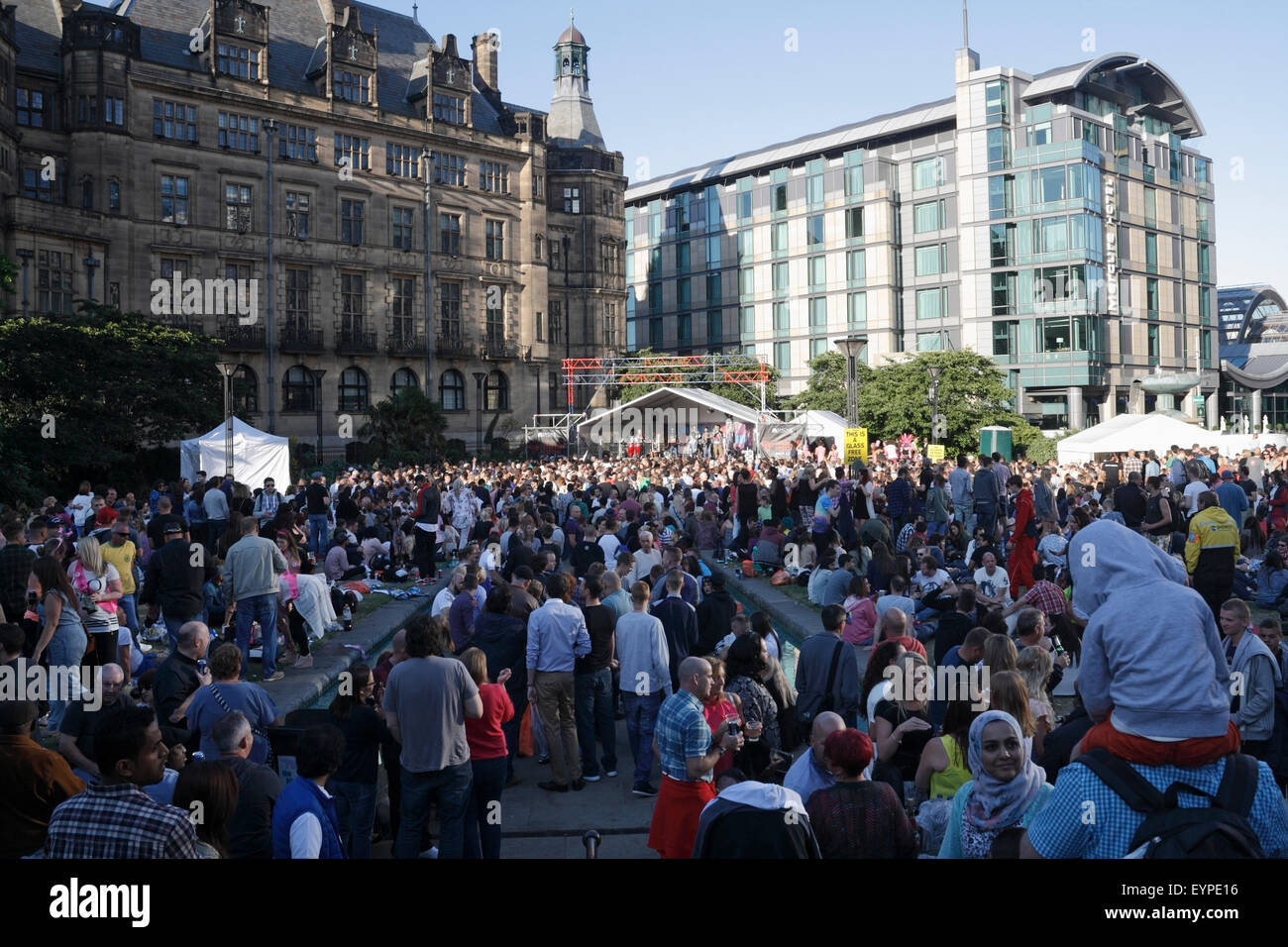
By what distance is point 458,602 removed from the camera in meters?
10.8

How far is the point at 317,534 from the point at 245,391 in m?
27.7

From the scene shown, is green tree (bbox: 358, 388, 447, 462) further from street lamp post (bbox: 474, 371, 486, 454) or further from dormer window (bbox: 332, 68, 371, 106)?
dormer window (bbox: 332, 68, 371, 106)

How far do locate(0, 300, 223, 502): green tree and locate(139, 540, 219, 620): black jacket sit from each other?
703 inches

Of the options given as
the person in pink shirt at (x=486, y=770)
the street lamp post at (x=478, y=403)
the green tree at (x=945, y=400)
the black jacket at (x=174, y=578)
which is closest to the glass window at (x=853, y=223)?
Answer: the green tree at (x=945, y=400)

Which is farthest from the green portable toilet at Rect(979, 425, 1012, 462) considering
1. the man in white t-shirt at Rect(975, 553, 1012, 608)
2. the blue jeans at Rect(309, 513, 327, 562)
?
the man in white t-shirt at Rect(975, 553, 1012, 608)

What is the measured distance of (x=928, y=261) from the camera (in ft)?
229

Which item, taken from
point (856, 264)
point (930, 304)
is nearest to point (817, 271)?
point (856, 264)

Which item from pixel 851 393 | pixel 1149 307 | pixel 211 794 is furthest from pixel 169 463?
pixel 1149 307

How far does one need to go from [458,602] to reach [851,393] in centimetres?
1261

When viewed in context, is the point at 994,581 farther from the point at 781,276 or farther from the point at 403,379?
the point at 781,276

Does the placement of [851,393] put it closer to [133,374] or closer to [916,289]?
[133,374]

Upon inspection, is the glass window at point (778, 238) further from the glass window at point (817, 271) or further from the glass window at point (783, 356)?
the glass window at point (783, 356)

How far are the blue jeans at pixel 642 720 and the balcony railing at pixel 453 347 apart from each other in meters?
48.5
